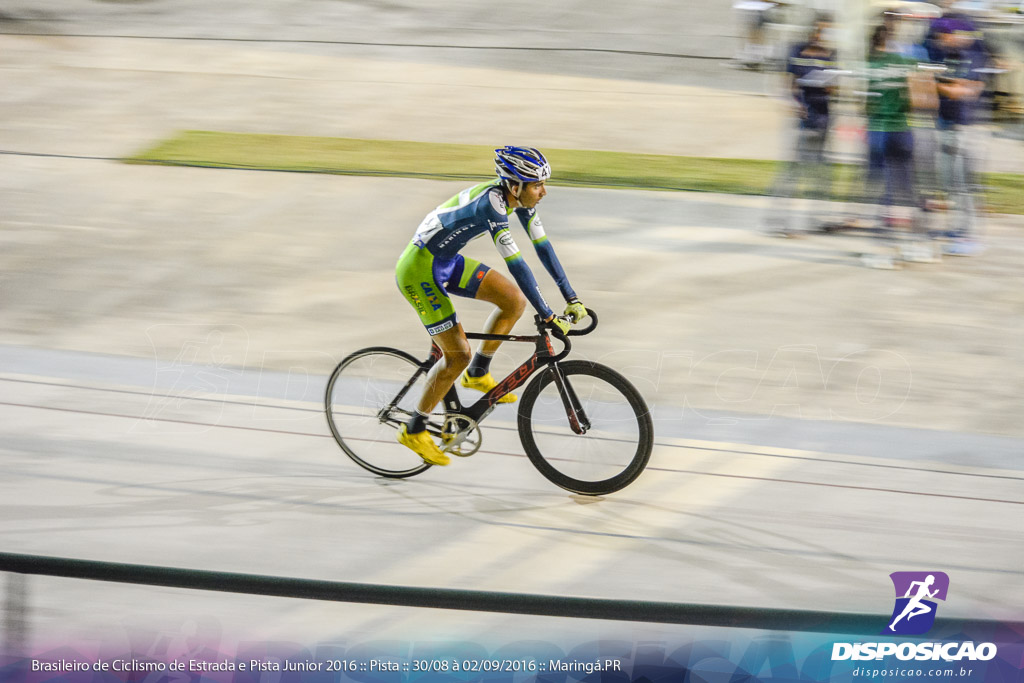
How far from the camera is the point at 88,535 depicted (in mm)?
4465

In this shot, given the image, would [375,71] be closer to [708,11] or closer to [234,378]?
[708,11]

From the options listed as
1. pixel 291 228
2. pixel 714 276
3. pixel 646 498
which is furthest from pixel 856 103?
pixel 646 498

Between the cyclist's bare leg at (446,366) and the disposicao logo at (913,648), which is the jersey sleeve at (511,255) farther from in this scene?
the disposicao logo at (913,648)

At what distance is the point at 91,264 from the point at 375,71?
265 inches

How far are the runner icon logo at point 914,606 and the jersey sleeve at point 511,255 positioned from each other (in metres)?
1.81

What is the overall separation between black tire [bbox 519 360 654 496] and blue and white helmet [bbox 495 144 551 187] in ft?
2.81

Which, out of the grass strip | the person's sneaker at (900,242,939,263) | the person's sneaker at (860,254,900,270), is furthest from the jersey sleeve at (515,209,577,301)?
the grass strip

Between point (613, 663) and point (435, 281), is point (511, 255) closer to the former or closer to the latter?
point (435, 281)

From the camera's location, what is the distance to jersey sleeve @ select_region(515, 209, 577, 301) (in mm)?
4348

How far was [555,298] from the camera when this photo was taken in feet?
Answer: 25.3

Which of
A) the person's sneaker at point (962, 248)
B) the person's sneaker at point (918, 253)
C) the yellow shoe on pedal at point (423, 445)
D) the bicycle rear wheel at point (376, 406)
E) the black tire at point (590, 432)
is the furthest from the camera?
the person's sneaker at point (962, 248)

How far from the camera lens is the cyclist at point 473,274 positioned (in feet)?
14.3

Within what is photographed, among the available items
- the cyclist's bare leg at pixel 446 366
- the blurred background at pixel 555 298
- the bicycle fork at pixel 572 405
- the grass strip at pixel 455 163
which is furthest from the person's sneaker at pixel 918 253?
the cyclist's bare leg at pixel 446 366

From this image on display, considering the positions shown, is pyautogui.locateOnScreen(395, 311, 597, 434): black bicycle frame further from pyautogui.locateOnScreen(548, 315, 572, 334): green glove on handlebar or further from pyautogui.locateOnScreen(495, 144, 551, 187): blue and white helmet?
pyautogui.locateOnScreen(495, 144, 551, 187): blue and white helmet
